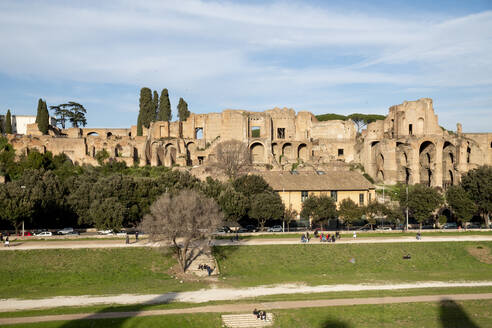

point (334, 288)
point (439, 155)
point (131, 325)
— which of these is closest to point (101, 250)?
point (131, 325)

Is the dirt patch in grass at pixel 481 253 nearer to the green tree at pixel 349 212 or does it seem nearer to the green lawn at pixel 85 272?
the green tree at pixel 349 212

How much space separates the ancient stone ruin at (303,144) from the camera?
69.2m


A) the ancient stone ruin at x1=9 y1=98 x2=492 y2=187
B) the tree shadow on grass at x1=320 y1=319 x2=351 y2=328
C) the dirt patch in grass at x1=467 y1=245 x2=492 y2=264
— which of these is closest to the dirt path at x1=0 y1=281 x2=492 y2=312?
the tree shadow on grass at x1=320 y1=319 x2=351 y2=328

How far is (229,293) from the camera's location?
29250 mm

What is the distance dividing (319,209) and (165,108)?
4263 cm

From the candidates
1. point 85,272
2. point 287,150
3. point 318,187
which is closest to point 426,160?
point 287,150

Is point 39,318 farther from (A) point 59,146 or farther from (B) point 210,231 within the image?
(A) point 59,146

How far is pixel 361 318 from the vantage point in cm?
2509

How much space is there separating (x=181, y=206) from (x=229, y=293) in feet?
25.7

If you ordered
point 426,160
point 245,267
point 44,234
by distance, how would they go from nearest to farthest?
1. point 245,267
2. point 44,234
3. point 426,160

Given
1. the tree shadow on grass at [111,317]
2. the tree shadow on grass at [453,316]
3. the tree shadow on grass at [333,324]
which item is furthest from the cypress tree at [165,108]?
the tree shadow on grass at [333,324]

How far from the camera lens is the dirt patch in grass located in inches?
1545

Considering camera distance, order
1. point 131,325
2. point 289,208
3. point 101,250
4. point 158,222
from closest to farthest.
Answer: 1. point 131,325
2. point 158,222
3. point 101,250
4. point 289,208

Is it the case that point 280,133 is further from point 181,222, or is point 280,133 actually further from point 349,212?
point 181,222
